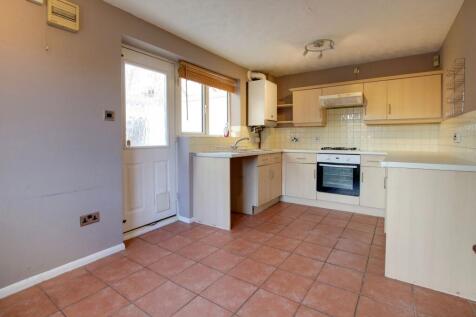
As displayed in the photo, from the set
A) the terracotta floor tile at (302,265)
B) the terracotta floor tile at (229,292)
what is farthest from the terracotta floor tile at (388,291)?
the terracotta floor tile at (229,292)

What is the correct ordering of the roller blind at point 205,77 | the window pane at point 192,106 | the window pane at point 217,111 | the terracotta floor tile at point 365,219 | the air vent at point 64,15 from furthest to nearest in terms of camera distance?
1. the window pane at point 217,111
2. the window pane at point 192,106
3. the terracotta floor tile at point 365,219
4. the roller blind at point 205,77
5. the air vent at point 64,15

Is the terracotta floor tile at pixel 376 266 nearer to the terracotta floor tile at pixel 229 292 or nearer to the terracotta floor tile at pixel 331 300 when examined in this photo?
the terracotta floor tile at pixel 331 300

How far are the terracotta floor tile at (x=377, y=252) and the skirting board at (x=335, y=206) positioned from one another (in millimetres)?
1129

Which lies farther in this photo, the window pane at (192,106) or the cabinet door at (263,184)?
the cabinet door at (263,184)

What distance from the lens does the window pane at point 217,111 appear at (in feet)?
12.3

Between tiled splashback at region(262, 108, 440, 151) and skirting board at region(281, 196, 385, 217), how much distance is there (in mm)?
972

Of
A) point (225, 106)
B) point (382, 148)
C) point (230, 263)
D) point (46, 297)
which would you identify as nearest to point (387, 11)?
point (382, 148)

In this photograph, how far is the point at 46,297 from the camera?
168 centimetres

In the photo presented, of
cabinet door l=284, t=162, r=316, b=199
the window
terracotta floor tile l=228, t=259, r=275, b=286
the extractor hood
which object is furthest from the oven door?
terracotta floor tile l=228, t=259, r=275, b=286

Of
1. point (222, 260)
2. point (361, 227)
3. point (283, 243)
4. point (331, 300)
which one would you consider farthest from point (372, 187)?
point (222, 260)

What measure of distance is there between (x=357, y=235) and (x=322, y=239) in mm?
444

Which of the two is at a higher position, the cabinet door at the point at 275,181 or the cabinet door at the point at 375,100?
the cabinet door at the point at 375,100

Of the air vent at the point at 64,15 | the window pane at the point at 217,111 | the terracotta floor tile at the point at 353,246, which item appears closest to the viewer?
the air vent at the point at 64,15

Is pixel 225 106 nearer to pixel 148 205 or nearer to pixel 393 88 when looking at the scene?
pixel 148 205
